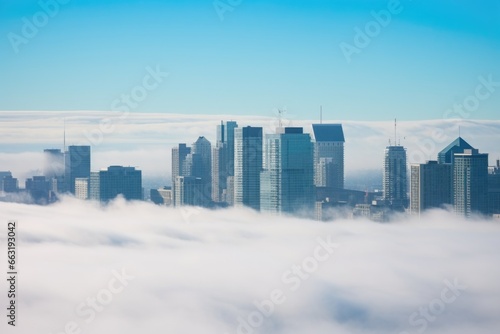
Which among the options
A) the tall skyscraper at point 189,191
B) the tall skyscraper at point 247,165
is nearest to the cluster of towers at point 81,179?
the tall skyscraper at point 189,191

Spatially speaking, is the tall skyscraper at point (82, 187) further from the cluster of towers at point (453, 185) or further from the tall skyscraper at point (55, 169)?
the cluster of towers at point (453, 185)

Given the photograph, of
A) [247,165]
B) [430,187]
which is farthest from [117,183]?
[430,187]

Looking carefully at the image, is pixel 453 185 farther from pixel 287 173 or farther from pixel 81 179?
pixel 81 179

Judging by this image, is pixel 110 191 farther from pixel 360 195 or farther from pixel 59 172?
pixel 360 195

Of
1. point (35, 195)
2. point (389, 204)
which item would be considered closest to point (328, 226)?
point (389, 204)

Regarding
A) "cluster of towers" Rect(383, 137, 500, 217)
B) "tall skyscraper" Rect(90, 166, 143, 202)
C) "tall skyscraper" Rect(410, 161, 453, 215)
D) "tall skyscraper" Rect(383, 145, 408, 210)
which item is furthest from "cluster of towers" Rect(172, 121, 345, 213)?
"tall skyscraper" Rect(410, 161, 453, 215)
